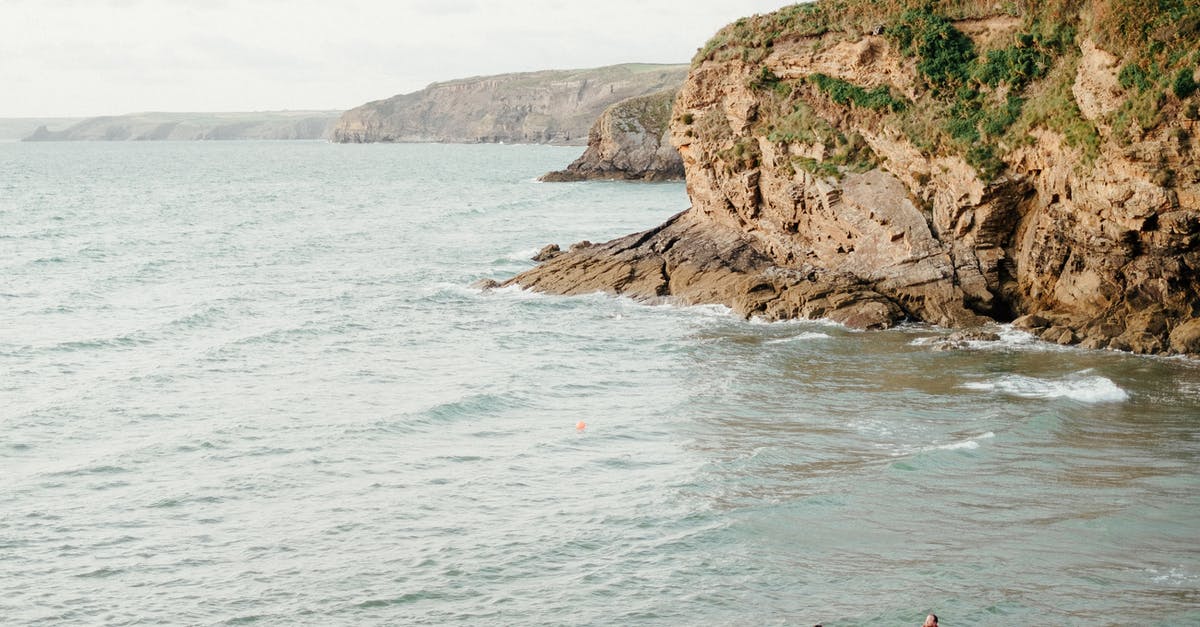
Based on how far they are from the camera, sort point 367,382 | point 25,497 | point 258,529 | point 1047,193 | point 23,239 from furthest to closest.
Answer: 1. point 23,239
2. point 1047,193
3. point 367,382
4. point 25,497
5. point 258,529

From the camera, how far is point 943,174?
129 ft

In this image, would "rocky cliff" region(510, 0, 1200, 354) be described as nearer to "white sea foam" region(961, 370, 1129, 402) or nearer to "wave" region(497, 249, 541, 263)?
"white sea foam" region(961, 370, 1129, 402)

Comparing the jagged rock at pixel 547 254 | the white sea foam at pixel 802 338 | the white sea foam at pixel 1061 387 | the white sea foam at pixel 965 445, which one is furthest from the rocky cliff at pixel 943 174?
the white sea foam at pixel 965 445

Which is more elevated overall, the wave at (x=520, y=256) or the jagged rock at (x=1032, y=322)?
the wave at (x=520, y=256)

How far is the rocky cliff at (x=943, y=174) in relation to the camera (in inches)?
1346

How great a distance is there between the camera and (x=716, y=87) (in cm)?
4659

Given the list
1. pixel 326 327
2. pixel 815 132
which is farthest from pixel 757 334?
pixel 326 327

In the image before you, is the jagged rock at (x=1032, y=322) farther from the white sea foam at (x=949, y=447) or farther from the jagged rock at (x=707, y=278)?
the white sea foam at (x=949, y=447)

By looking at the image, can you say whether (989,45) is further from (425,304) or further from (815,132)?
(425,304)

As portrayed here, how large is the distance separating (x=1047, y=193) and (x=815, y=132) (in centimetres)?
872

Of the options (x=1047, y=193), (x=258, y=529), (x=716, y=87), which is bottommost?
(x=258, y=529)

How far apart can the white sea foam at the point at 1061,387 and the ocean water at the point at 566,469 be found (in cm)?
11

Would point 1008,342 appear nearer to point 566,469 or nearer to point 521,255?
point 566,469

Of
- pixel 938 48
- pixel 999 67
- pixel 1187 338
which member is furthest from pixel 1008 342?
pixel 938 48
